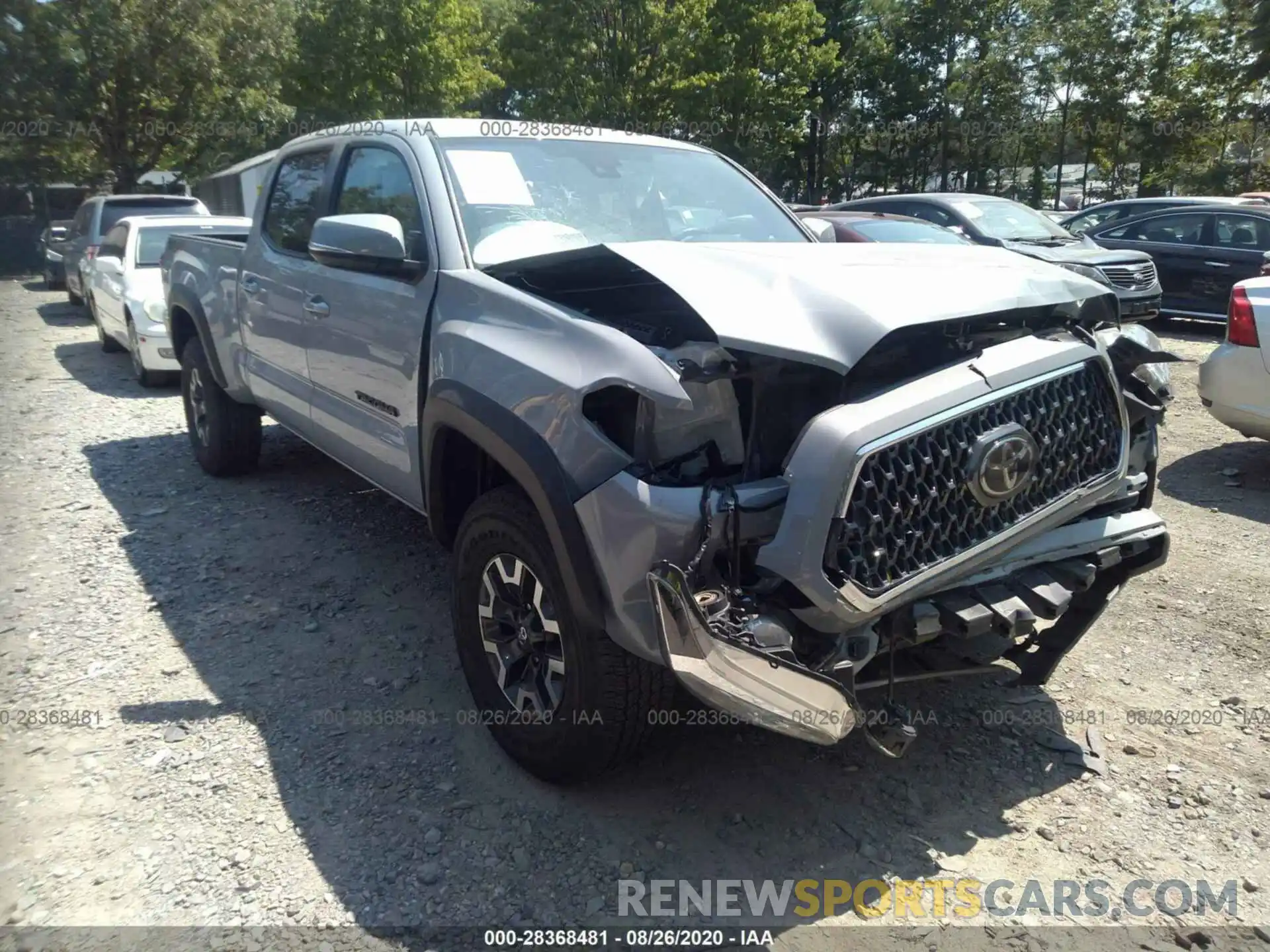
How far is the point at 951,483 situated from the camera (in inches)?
101

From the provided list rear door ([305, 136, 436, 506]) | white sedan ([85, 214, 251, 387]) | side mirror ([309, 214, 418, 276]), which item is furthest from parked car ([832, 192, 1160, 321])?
side mirror ([309, 214, 418, 276])

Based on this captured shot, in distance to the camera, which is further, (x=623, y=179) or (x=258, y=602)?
(x=258, y=602)

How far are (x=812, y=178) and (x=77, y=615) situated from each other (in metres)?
35.6

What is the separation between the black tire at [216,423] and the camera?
6000 millimetres

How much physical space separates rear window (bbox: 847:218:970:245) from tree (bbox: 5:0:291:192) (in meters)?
22.0

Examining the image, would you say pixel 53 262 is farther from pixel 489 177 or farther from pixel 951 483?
pixel 951 483

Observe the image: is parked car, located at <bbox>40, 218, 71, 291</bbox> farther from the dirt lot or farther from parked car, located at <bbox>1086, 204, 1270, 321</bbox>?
parked car, located at <bbox>1086, 204, 1270, 321</bbox>

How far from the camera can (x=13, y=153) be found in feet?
84.3

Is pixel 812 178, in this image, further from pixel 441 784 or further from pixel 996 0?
pixel 441 784

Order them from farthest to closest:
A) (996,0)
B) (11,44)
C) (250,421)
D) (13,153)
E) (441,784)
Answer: (996,0) → (13,153) → (11,44) → (250,421) → (441,784)

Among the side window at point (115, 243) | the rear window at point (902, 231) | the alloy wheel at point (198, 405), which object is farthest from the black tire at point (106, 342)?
the rear window at point (902, 231)

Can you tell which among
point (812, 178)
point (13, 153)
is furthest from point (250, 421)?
point (812, 178)

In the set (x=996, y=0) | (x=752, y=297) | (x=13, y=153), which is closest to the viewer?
(x=752, y=297)

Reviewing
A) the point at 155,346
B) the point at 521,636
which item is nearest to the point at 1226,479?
the point at 521,636
